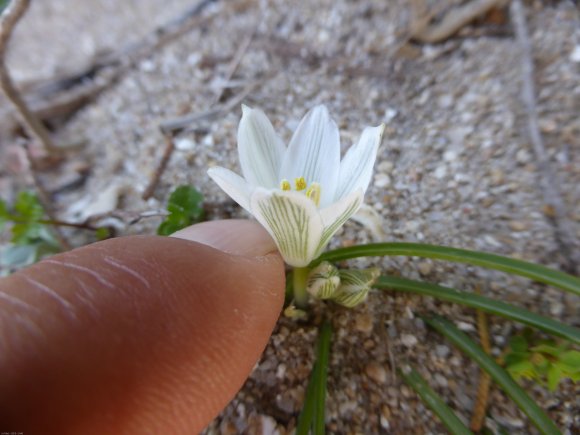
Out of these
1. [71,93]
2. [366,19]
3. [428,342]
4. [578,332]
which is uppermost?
[366,19]

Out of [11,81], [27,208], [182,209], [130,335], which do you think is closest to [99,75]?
[11,81]

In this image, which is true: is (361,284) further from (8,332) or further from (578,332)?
(8,332)

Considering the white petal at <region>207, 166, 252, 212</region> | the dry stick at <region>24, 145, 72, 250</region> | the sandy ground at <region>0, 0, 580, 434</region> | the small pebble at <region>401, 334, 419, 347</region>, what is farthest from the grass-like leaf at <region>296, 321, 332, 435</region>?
the dry stick at <region>24, 145, 72, 250</region>

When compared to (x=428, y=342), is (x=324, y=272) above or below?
above

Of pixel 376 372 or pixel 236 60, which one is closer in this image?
pixel 376 372

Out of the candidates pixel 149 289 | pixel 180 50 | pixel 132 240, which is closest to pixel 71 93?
pixel 180 50

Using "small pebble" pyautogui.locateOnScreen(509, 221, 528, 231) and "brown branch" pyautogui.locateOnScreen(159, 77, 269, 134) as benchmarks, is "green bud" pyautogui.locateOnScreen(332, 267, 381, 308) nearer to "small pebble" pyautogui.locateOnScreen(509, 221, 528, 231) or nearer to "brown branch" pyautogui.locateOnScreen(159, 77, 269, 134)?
"small pebble" pyautogui.locateOnScreen(509, 221, 528, 231)

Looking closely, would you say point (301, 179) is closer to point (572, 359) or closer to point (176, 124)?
point (572, 359)
